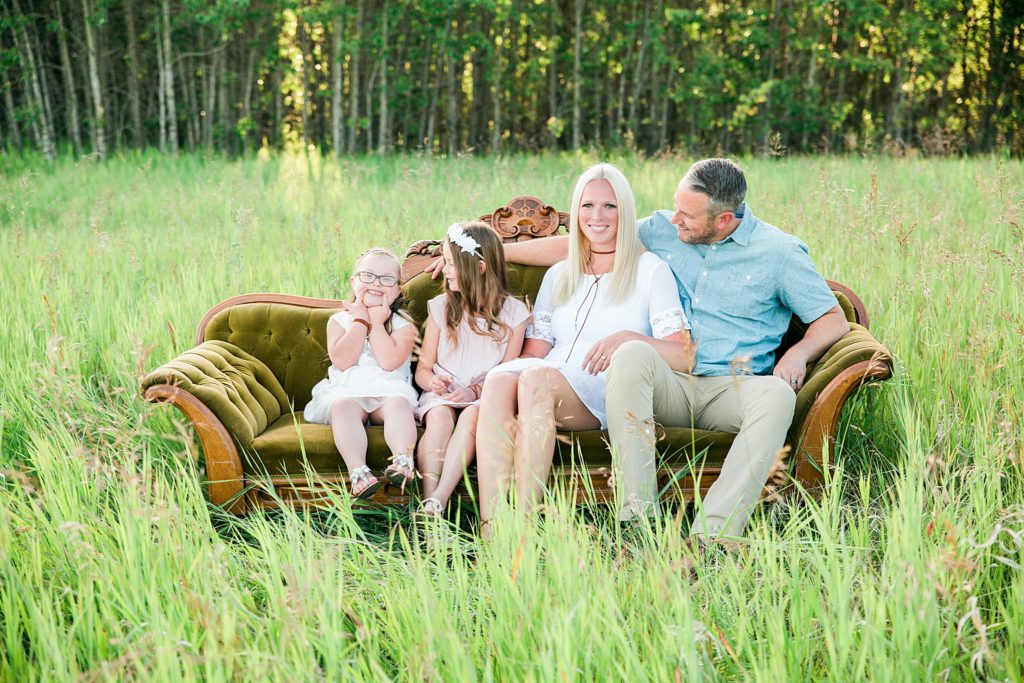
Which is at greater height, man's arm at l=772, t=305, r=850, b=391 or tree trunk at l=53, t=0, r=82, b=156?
tree trunk at l=53, t=0, r=82, b=156

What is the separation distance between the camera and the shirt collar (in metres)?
3.37

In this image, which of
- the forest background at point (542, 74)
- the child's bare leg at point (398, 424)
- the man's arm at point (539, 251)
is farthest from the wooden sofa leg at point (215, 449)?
the forest background at point (542, 74)

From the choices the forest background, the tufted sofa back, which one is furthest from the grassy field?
the forest background

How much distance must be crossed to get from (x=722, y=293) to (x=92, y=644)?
249 centimetres

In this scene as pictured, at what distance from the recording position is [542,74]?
15.6 m

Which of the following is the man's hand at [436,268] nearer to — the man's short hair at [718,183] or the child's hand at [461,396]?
the child's hand at [461,396]

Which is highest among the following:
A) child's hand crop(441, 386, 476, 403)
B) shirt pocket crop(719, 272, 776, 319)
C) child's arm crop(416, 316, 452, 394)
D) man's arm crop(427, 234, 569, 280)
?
man's arm crop(427, 234, 569, 280)

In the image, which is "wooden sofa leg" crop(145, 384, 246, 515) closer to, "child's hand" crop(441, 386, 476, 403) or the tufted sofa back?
the tufted sofa back

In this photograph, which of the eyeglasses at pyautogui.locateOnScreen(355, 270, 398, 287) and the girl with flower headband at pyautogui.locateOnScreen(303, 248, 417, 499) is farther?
the eyeglasses at pyautogui.locateOnScreen(355, 270, 398, 287)

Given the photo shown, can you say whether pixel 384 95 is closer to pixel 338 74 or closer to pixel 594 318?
pixel 338 74

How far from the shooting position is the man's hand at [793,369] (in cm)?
312

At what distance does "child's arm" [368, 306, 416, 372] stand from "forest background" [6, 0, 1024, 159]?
9.54 meters

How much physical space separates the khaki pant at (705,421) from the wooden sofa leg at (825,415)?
0.13 m

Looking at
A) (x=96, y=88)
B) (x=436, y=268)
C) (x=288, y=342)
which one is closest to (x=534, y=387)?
(x=436, y=268)
